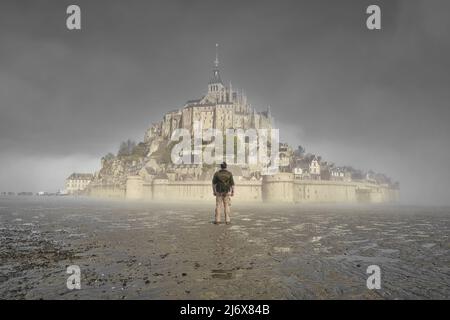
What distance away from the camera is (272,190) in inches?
3332

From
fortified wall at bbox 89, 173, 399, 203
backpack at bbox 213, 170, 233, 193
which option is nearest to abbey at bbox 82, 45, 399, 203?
fortified wall at bbox 89, 173, 399, 203

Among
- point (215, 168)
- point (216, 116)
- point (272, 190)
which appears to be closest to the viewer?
point (272, 190)

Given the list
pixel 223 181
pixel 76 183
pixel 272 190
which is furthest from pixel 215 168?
pixel 76 183

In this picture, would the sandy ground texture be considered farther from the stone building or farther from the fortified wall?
the stone building

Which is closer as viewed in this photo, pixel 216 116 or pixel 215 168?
pixel 215 168

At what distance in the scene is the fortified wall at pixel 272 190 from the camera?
84.1 m

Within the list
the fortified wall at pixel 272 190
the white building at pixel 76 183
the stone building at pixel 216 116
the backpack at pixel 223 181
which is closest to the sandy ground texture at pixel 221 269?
the backpack at pixel 223 181

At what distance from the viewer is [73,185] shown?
18700 cm

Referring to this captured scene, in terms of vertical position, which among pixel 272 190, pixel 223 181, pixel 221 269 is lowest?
pixel 272 190

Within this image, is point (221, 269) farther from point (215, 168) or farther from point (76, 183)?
point (76, 183)

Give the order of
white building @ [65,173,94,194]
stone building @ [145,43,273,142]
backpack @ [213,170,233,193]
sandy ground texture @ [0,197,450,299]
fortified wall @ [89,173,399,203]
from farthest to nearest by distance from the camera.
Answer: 1. white building @ [65,173,94,194]
2. stone building @ [145,43,273,142]
3. fortified wall @ [89,173,399,203]
4. backpack @ [213,170,233,193]
5. sandy ground texture @ [0,197,450,299]

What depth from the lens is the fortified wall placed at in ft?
276

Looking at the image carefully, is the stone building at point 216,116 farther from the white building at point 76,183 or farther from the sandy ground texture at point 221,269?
the sandy ground texture at point 221,269
